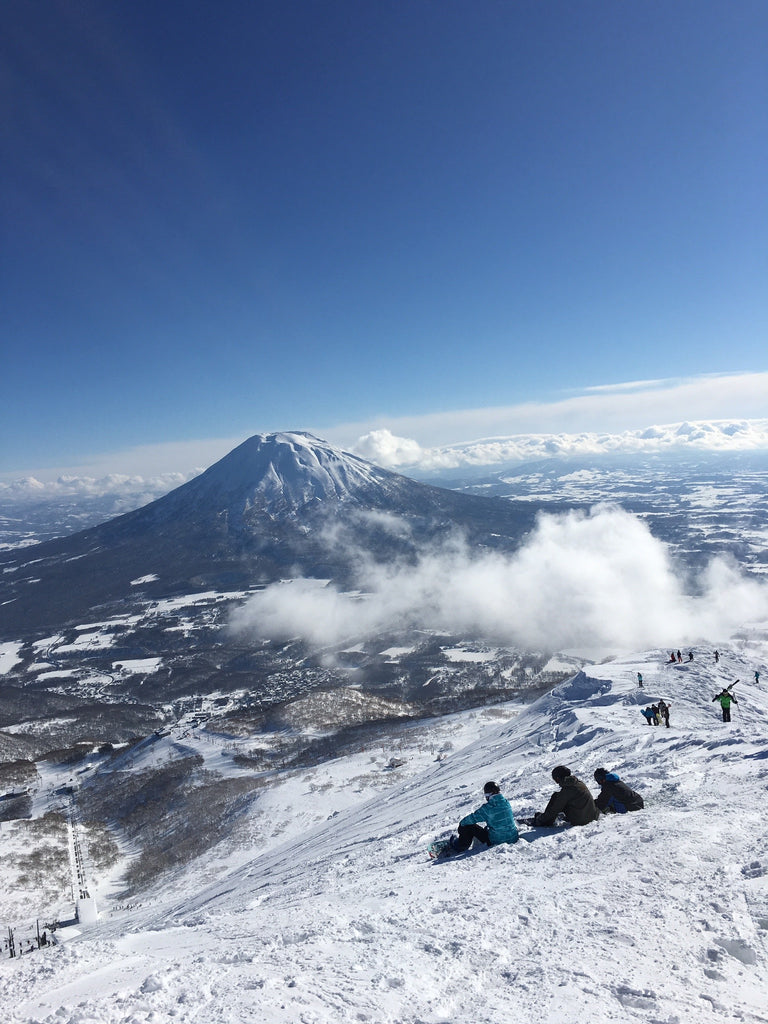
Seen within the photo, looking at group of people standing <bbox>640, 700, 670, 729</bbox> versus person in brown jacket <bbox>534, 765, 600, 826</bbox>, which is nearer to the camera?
person in brown jacket <bbox>534, 765, 600, 826</bbox>

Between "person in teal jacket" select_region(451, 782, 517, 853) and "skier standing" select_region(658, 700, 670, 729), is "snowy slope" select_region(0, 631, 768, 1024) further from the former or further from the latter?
"skier standing" select_region(658, 700, 670, 729)

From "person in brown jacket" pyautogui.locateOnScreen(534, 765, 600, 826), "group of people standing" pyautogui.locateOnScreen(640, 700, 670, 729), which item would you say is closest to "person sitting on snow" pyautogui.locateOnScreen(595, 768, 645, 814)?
"person in brown jacket" pyautogui.locateOnScreen(534, 765, 600, 826)

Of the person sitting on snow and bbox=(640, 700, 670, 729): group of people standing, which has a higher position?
the person sitting on snow

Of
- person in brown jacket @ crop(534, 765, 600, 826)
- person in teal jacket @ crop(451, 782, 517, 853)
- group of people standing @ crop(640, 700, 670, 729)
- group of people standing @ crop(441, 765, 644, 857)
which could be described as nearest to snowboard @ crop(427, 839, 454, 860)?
group of people standing @ crop(441, 765, 644, 857)

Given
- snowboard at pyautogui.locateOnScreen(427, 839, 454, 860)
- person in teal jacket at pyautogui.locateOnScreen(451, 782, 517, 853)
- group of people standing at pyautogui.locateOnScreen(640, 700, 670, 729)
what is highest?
person in teal jacket at pyautogui.locateOnScreen(451, 782, 517, 853)

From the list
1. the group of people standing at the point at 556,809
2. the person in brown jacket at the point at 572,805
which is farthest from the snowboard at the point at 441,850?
the person in brown jacket at the point at 572,805

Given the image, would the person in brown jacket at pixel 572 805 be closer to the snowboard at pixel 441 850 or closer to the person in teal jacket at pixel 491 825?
the person in teal jacket at pixel 491 825

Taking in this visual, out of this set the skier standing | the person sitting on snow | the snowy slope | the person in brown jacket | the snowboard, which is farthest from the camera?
the skier standing

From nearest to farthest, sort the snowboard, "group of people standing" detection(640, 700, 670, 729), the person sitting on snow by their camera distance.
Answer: the person sitting on snow → the snowboard → "group of people standing" detection(640, 700, 670, 729)
